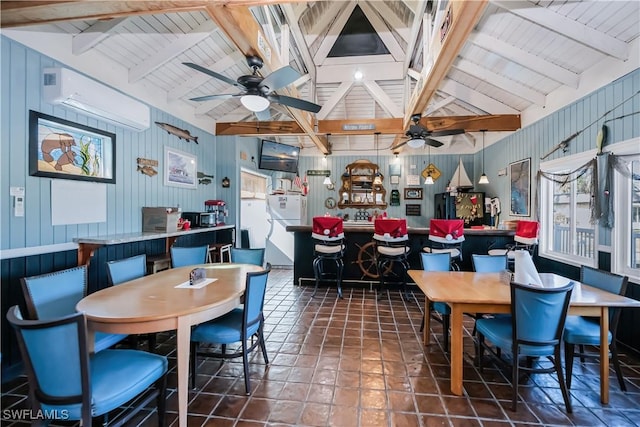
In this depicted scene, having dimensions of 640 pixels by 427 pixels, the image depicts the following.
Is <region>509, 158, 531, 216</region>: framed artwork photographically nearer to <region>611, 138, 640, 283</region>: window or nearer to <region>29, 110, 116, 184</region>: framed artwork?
<region>611, 138, 640, 283</region>: window

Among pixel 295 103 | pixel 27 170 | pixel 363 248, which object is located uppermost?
pixel 295 103

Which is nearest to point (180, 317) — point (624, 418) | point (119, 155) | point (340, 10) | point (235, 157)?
point (119, 155)

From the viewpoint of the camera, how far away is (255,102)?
2.85 metres

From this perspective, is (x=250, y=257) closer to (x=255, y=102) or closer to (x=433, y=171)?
(x=255, y=102)

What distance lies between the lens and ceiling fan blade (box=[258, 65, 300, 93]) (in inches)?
96.6

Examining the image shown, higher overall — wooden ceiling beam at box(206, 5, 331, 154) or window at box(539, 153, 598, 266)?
wooden ceiling beam at box(206, 5, 331, 154)

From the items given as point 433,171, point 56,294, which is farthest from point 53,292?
point 433,171

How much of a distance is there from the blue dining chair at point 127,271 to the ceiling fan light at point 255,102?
71.9 inches

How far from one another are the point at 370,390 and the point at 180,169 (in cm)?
400

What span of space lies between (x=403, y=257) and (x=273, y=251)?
3.24 metres

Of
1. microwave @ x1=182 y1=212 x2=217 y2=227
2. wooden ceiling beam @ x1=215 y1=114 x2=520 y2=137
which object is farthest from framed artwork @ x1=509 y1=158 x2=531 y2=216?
microwave @ x1=182 y1=212 x2=217 y2=227

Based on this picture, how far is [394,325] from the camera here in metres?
3.40

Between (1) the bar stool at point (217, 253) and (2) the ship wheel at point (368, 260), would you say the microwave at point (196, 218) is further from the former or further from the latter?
(2) the ship wheel at point (368, 260)

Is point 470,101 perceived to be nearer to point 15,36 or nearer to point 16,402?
point 15,36
